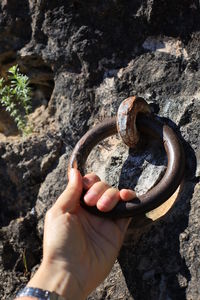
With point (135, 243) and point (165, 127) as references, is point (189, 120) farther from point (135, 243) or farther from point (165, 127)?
point (135, 243)

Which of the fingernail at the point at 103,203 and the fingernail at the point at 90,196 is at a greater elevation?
the fingernail at the point at 90,196

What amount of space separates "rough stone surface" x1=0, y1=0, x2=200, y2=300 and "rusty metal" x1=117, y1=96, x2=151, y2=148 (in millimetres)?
200

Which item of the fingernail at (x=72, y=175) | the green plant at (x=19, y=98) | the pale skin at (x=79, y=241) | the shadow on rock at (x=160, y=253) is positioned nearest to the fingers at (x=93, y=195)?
the pale skin at (x=79, y=241)

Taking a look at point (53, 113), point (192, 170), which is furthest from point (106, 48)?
point (192, 170)

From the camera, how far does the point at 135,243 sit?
8.14ft

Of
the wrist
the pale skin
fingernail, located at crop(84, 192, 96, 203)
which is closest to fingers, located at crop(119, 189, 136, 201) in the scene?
the pale skin

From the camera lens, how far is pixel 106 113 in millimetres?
2801

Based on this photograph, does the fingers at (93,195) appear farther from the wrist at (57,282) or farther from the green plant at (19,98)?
the green plant at (19,98)

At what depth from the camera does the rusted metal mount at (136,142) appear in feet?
7.44

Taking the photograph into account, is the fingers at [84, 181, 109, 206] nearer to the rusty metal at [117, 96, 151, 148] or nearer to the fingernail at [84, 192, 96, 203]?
the fingernail at [84, 192, 96, 203]

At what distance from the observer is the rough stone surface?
7.86 ft

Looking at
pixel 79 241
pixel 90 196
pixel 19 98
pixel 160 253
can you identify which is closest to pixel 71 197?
pixel 90 196

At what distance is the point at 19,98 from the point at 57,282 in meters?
1.35

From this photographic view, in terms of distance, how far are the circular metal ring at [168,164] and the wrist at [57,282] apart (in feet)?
1.08
